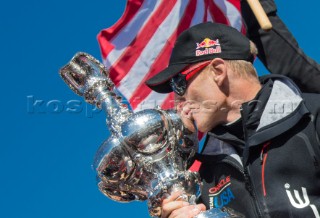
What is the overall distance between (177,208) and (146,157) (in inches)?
17.9

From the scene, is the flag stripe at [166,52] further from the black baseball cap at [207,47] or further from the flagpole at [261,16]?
the black baseball cap at [207,47]

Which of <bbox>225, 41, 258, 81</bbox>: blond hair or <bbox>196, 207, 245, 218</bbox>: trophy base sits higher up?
<bbox>225, 41, 258, 81</bbox>: blond hair

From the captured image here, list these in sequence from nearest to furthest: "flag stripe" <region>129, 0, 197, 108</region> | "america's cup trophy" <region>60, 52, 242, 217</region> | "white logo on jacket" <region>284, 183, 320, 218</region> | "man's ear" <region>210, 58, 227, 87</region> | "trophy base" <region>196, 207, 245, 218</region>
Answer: "trophy base" <region>196, 207, 245, 218</region> < "white logo on jacket" <region>284, 183, 320, 218</region> < "america's cup trophy" <region>60, 52, 242, 217</region> < "man's ear" <region>210, 58, 227, 87</region> < "flag stripe" <region>129, 0, 197, 108</region>

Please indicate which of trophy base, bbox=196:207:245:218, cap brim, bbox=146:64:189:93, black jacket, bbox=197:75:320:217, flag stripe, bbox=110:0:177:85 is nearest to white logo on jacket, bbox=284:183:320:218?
black jacket, bbox=197:75:320:217

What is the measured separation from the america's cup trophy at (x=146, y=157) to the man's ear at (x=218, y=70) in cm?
35

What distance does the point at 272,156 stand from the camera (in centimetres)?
331

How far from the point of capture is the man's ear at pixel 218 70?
3.69 m

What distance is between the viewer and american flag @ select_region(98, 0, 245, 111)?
586 centimetres

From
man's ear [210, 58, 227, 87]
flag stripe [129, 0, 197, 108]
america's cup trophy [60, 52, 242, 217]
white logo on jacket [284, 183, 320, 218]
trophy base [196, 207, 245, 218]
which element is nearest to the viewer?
trophy base [196, 207, 245, 218]

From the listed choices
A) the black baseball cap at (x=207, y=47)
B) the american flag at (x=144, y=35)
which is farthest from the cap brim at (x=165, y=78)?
the american flag at (x=144, y=35)

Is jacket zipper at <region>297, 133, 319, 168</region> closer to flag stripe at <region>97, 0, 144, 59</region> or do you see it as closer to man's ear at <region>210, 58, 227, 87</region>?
man's ear at <region>210, 58, 227, 87</region>

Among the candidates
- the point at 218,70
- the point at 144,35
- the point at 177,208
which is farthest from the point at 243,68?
the point at 144,35

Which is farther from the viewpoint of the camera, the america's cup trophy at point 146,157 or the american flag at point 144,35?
the american flag at point 144,35

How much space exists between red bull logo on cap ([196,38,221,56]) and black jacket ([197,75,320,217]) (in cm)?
35
